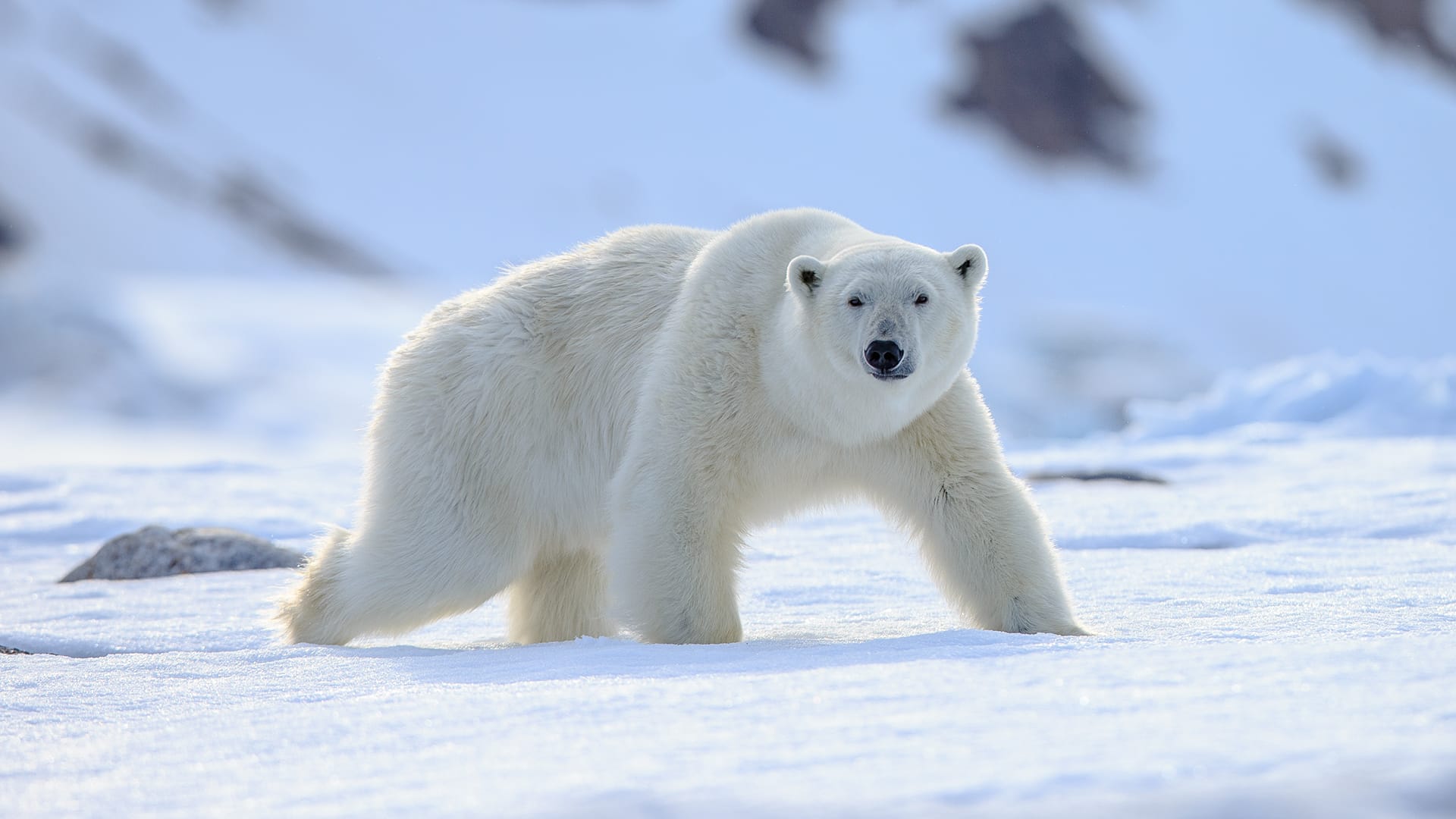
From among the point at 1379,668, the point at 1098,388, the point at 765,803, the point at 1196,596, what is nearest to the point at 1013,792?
the point at 765,803

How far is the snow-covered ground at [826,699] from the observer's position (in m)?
1.67

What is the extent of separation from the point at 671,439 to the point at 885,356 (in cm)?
64

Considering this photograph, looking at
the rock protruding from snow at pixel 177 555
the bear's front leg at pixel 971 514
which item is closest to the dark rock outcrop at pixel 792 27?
the rock protruding from snow at pixel 177 555

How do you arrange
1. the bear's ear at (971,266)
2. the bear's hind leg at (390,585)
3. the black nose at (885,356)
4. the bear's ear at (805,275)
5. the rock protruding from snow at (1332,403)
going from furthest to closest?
the rock protruding from snow at (1332,403) < the bear's hind leg at (390,585) < the bear's ear at (971,266) < the bear's ear at (805,275) < the black nose at (885,356)

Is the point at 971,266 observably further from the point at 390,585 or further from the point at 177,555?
the point at 177,555

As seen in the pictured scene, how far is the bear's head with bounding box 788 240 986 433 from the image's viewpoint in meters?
3.23

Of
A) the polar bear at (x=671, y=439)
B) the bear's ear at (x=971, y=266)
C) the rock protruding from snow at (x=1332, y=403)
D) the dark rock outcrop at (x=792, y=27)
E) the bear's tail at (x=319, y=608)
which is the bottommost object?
the bear's tail at (x=319, y=608)

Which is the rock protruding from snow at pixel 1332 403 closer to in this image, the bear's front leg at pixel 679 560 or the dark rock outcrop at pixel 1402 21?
the bear's front leg at pixel 679 560

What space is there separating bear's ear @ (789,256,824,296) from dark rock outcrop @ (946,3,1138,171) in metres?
28.2

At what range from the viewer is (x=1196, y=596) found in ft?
12.5

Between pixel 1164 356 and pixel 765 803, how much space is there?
23258 millimetres

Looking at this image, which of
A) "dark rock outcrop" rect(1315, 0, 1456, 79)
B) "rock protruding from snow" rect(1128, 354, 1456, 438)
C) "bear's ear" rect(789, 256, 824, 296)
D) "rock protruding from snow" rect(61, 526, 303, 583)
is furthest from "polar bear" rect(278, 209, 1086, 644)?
"dark rock outcrop" rect(1315, 0, 1456, 79)

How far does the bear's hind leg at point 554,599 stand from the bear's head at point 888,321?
1.21 metres

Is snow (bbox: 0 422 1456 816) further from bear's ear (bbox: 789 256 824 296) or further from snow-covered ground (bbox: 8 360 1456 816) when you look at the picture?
bear's ear (bbox: 789 256 824 296)
